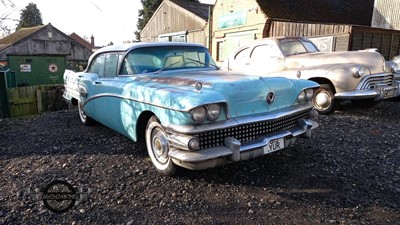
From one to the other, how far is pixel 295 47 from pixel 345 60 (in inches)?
53.4

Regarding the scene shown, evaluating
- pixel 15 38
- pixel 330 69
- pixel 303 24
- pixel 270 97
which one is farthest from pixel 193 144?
pixel 15 38

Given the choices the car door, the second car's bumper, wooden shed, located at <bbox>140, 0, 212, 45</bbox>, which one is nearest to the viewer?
the car door

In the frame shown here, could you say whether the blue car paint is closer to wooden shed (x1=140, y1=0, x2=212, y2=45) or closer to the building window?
the building window

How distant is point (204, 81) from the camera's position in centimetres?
357

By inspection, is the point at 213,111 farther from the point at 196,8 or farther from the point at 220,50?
the point at 196,8

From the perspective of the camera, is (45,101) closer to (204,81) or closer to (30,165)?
(30,165)

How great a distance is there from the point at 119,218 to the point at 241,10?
17.9 meters

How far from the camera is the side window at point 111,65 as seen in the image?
4668 millimetres

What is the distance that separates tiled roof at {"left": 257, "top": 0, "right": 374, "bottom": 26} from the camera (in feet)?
58.4

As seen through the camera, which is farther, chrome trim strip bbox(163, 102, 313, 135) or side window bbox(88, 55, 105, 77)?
side window bbox(88, 55, 105, 77)

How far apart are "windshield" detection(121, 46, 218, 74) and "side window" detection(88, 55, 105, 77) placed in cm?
86

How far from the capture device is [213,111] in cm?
300

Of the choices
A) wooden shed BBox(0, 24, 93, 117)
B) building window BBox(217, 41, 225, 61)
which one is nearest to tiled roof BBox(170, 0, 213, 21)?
building window BBox(217, 41, 225, 61)
